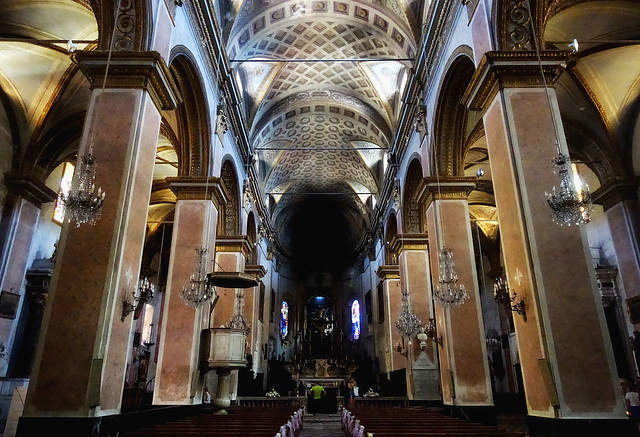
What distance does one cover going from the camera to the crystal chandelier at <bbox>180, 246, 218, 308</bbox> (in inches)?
328

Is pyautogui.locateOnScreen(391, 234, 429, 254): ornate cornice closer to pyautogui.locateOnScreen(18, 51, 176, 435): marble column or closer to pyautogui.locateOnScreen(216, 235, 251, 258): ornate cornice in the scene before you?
pyautogui.locateOnScreen(216, 235, 251, 258): ornate cornice

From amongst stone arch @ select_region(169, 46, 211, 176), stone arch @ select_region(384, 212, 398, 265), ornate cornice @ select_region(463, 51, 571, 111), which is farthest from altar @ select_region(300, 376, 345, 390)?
ornate cornice @ select_region(463, 51, 571, 111)

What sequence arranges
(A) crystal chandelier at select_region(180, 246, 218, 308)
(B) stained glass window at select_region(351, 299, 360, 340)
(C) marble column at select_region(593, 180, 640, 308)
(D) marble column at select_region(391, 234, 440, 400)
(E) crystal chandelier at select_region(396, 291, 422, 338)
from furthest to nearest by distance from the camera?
(B) stained glass window at select_region(351, 299, 360, 340) → (D) marble column at select_region(391, 234, 440, 400) → (E) crystal chandelier at select_region(396, 291, 422, 338) → (C) marble column at select_region(593, 180, 640, 308) → (A) crystal chandelier at select_region(180, 246, 218, 308)

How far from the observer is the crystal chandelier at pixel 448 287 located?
818cm

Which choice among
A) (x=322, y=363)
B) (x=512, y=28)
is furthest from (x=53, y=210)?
(x=322, y=363)

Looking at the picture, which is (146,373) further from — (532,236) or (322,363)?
(532,236)

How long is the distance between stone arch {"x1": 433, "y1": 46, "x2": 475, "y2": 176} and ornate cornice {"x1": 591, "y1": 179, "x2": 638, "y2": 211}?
14.5 ft

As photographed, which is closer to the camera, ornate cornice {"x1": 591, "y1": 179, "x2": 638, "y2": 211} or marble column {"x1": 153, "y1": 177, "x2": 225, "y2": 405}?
marble column {"x1": 153, "y1": 177, "x2": 225, "y2": 405}

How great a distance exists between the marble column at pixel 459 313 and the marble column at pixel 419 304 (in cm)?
291

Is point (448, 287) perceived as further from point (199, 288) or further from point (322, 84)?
point (322, 84)

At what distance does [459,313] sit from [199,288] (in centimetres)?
527

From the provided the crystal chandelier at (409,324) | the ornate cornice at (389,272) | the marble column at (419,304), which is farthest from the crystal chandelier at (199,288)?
the ornate cornice at (389,272)

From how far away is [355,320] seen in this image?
25922mm

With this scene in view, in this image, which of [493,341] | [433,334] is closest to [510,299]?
[433,334]
